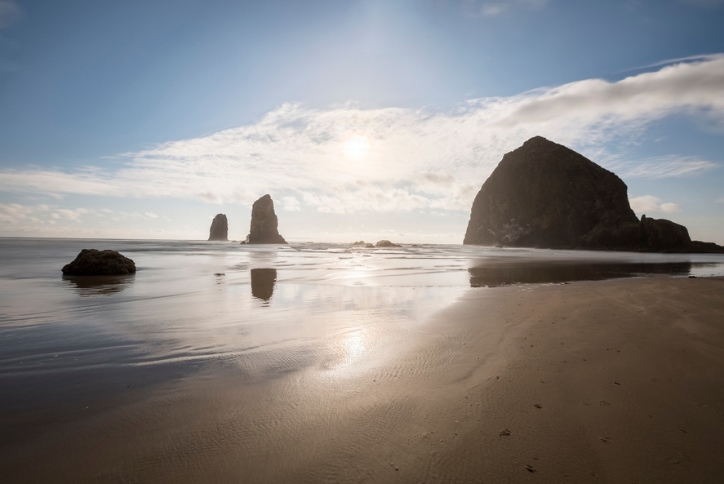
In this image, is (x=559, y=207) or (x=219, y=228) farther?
(x=219, y=228)

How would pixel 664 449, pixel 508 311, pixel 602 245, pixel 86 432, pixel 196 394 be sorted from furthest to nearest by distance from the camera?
pixel 602 245 → pixel 508 311 → pixel 196 394 → pixel 86 432 → pixel 664 449

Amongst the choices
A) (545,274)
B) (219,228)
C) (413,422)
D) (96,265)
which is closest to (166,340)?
(413,422)

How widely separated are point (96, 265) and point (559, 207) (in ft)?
396

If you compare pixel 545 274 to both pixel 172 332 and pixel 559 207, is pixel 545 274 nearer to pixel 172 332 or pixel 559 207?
pixel 172 332

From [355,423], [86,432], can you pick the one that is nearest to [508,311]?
[355,423]

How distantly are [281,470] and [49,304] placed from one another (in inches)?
418

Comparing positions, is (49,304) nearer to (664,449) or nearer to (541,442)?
(541,442)

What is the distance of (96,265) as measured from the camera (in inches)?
630

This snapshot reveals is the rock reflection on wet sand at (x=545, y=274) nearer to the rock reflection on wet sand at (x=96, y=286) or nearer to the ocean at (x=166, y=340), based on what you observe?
the ocean at (x=166, y=340)

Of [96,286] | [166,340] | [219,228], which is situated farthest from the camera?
[219,228]

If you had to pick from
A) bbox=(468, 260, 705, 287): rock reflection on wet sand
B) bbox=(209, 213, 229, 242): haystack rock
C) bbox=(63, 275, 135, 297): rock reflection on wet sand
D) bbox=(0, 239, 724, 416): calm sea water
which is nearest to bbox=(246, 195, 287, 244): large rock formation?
bbox=(209, 213, 229, 242): haystack rock

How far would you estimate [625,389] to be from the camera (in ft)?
12.4

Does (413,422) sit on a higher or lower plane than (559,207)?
lower

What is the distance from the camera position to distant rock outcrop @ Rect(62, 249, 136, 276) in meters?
15.9
